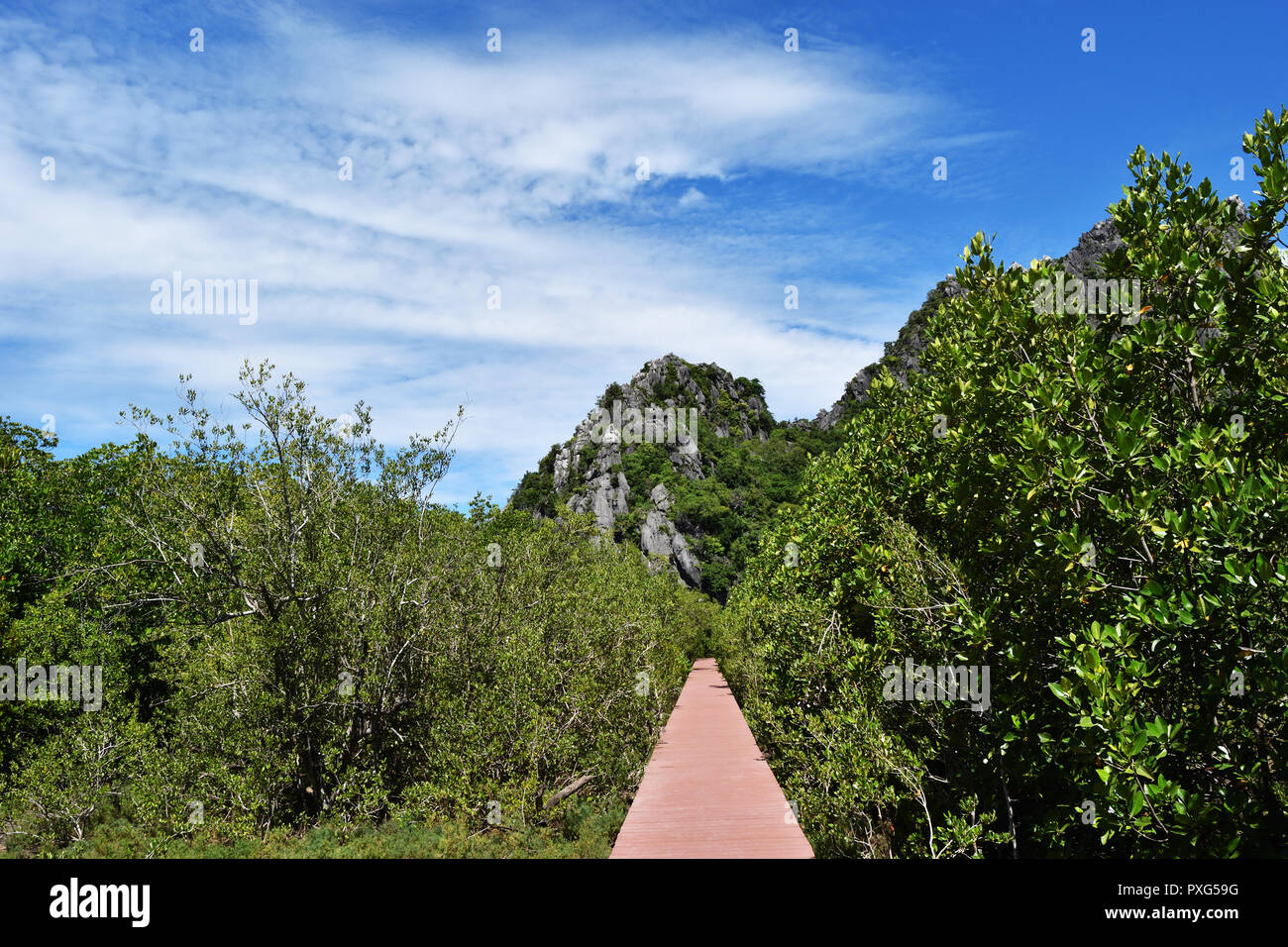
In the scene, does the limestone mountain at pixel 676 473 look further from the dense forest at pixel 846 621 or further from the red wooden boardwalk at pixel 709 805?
the red wooden boardwalk at pixel 709 805

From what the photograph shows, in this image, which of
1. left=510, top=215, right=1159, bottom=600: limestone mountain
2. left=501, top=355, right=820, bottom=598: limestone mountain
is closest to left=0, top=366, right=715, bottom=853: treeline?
left=510, top=215, right=1159, bottom=600: limestone mountain

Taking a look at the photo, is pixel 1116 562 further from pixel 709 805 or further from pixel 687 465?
pixel 687 465

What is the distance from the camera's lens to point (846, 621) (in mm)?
12055

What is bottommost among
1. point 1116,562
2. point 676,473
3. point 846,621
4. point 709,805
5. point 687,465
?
point 709,805

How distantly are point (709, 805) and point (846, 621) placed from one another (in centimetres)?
497

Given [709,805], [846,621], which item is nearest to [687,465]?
[846,621]

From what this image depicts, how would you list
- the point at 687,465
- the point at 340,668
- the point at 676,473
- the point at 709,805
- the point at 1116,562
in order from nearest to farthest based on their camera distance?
the point at 1116,562 < the point at 709,805 < the point at 340,668 < the point at 676,473 < the point at 687,465

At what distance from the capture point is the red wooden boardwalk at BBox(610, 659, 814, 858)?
21.5 ft

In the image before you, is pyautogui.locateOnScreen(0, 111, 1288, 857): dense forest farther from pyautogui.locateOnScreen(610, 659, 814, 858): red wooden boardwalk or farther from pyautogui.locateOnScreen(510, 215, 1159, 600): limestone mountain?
pyautogui.locateOnScreen(510, 215, 1159, 600): limestone mountain

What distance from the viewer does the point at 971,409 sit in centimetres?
742

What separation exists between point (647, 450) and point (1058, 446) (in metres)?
81.5

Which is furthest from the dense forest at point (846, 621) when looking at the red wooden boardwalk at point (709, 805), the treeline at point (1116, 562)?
the red wooden boardwalk at point (709, 805)
